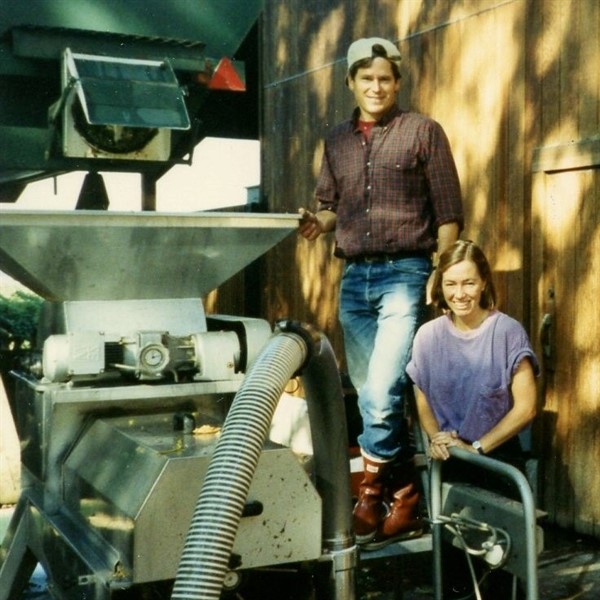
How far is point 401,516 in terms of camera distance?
4.22m

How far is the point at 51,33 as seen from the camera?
8289 mm

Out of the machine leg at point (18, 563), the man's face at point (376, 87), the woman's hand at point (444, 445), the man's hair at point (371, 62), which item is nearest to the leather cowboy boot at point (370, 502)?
the woman's hand at point (444, 445)

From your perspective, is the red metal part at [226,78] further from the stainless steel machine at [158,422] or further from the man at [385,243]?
the stainless steel machine at [158,422]

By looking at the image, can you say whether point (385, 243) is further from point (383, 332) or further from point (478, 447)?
point (478, 447)

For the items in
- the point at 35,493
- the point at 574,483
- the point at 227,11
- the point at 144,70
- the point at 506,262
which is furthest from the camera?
the point at 227,11

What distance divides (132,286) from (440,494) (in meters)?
1.48

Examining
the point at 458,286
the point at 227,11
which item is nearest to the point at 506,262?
the point at 458,286

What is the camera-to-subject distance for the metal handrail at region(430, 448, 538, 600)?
2.90m

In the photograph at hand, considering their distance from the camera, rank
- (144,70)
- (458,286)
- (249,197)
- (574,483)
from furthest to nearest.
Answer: (249,197) → (144,70) → (574,483) → (458,286)

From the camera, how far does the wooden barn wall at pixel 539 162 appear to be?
17.4 ft

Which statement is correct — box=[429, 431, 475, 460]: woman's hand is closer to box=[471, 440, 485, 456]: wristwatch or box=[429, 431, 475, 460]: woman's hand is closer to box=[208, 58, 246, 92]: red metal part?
box=[471, 440, 485, 456]: wristwatch

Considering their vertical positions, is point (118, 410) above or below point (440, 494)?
above

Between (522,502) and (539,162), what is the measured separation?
120 inches

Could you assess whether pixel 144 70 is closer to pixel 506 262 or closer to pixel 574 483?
pixel 506 262
